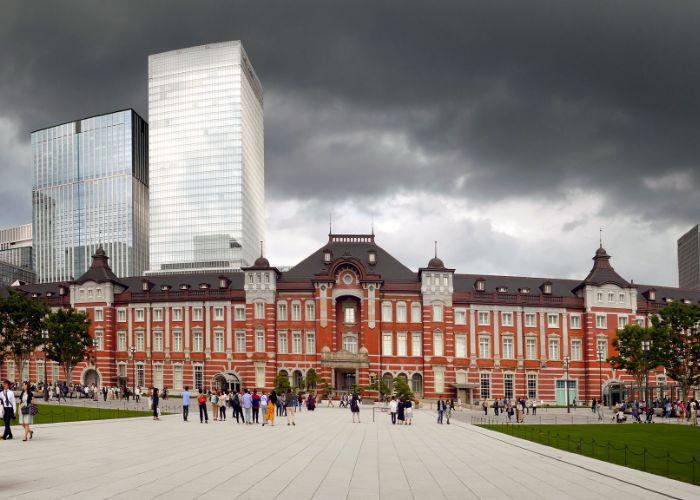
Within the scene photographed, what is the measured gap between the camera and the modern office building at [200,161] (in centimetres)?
18212

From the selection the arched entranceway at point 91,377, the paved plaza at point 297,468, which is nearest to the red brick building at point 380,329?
the arched entranceway at point 91,377

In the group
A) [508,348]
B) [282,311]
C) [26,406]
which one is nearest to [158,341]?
[282,311]

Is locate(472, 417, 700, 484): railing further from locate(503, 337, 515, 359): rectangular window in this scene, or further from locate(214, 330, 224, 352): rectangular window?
locate(214, 330, 224, 352): rectangular window

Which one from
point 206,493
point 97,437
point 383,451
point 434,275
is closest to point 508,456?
point 383,451

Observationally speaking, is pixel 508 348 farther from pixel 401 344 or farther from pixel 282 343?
pixel 282 343

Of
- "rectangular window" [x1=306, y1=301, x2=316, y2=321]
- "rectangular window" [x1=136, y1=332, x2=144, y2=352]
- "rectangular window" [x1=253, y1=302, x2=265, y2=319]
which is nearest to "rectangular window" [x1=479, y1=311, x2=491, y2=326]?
"rectangular window" [x1=306, y1=301, x2=316, y2=321]

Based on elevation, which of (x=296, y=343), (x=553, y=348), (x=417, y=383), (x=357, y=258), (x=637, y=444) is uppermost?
(x=357, y=258)

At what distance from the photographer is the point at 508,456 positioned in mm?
28562

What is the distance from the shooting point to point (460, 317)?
295ft

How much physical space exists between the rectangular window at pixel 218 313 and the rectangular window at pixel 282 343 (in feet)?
26.2

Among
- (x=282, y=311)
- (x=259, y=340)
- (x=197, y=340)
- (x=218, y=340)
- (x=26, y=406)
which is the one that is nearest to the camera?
(x=26, y=406)

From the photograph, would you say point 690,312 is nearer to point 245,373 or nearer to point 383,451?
point 245,373

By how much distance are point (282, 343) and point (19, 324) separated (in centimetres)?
2854

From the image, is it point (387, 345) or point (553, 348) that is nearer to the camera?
point (387, 345)
